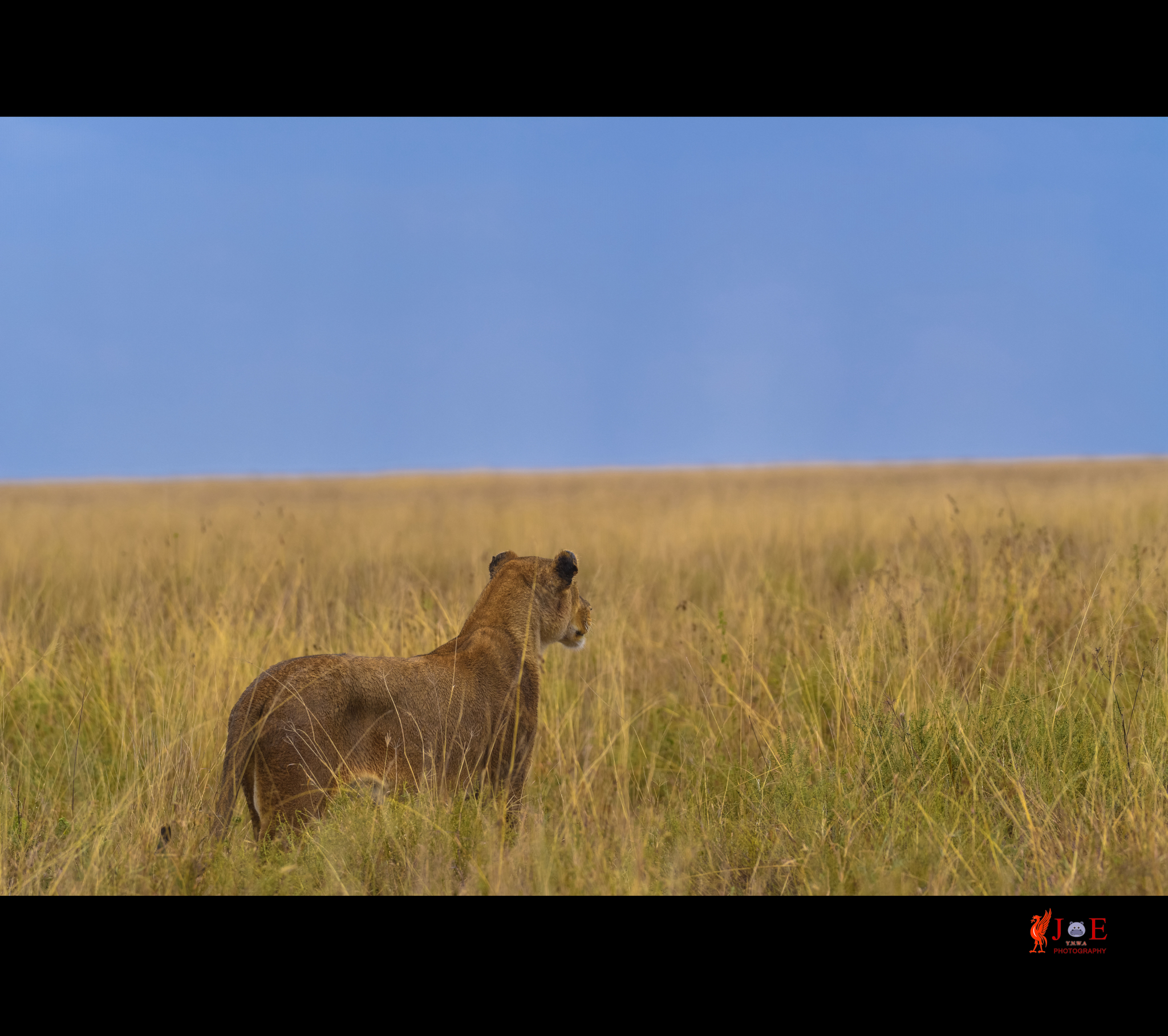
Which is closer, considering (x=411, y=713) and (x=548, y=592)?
(x=411, y=713)

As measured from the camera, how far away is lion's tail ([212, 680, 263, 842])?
328 centimetres

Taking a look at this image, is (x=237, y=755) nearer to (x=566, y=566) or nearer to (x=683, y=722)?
(x=566, y=566)

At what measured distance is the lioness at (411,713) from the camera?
10.6ft

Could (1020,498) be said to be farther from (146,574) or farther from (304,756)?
(304,756)

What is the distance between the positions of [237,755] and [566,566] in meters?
1.55

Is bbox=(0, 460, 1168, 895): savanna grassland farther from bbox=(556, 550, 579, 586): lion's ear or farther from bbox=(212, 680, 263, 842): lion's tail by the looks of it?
bbox=(556, 550, 579, 586): lion's ear

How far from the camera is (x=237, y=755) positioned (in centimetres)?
330

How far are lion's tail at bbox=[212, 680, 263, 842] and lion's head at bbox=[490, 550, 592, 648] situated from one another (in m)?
1.31
